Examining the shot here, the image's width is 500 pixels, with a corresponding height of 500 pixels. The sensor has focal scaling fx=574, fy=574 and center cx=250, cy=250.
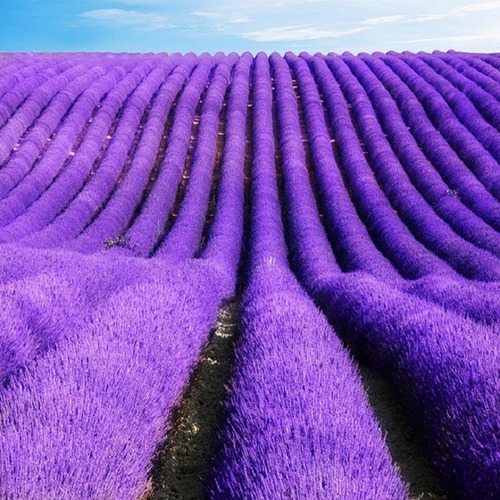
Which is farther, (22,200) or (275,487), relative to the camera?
(22,200)

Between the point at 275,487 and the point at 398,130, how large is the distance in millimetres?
16797

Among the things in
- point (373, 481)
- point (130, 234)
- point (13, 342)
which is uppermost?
point (373, 481)

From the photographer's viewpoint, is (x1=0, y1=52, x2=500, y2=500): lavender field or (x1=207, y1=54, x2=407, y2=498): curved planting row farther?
(x1=0, y1=52, x2=500, y2=500): lavender field

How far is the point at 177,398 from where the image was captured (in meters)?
4.28

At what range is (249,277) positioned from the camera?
870cm

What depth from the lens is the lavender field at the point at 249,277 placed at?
2.93m

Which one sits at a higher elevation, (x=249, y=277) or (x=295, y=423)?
(x=295, y=423)

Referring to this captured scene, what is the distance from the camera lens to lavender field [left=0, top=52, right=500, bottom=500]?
2.93 metres

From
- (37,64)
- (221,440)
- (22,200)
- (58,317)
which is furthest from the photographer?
(37,64)

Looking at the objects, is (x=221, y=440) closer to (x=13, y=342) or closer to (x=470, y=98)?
(x=13, y=342)

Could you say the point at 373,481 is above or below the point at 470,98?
above

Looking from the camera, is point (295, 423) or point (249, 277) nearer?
point (295, 423)

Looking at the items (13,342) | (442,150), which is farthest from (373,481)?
(442,150)

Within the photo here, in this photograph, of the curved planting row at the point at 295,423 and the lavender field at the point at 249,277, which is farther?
the lavender field at the point at 249,277
